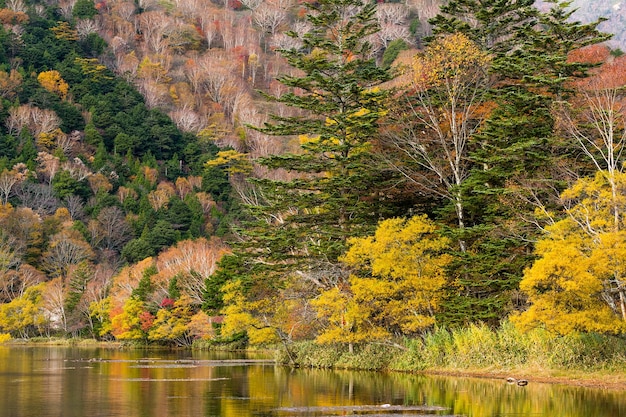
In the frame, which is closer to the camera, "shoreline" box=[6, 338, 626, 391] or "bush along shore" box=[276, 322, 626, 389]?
"shoreline" box=[6, 338, 626, 391]

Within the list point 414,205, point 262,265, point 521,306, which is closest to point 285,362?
point 262,265

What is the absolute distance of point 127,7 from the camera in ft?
617

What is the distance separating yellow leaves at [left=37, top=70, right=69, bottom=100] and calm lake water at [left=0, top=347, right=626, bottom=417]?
103121 millimetres

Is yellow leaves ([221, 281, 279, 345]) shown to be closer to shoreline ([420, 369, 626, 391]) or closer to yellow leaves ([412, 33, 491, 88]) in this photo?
yellow leaves ([412, 33, 491, 88])

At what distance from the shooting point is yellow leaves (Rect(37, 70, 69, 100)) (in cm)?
13475

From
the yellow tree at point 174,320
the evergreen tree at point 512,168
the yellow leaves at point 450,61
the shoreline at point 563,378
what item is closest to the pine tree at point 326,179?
the yellow leaves at point 450,61

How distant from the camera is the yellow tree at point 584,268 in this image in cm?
2731

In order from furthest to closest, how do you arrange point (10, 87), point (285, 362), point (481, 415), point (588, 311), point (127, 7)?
point (127, 7)
point (10, 87)
point (285, 362)
point (588, 311)
point (481, 415)

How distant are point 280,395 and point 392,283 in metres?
11.0

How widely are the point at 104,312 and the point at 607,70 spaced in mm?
52294

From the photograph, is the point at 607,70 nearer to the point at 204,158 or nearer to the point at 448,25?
the point at 448,25

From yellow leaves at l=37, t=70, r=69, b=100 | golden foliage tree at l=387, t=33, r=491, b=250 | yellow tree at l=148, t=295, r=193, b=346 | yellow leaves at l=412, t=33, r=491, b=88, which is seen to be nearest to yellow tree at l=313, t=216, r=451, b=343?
golden foliage tree at l=387, t=33, r=491, b=250

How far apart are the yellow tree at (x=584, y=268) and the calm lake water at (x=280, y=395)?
253 centimetres

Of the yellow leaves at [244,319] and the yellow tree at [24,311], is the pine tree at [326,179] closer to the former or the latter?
the yellow leaves at [244,319]
